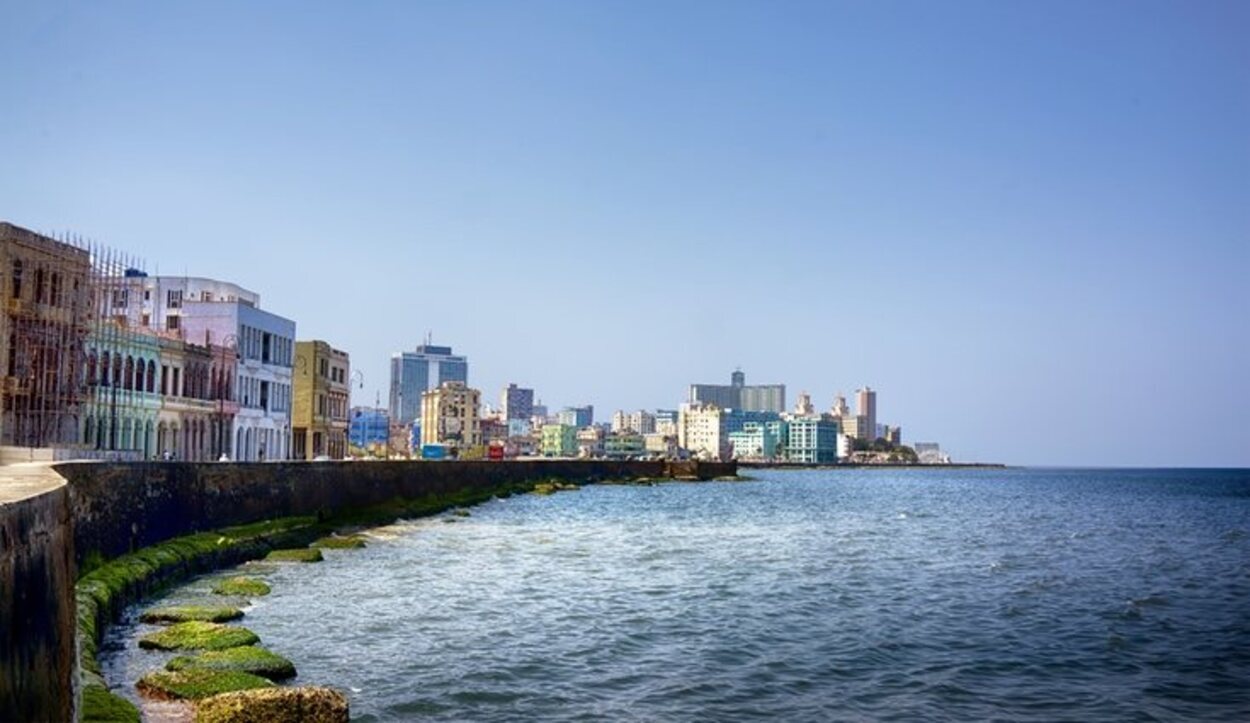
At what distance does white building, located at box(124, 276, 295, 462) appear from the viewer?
84750 mm

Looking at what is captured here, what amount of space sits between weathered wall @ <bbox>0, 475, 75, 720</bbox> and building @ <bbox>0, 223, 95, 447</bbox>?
46.3 m

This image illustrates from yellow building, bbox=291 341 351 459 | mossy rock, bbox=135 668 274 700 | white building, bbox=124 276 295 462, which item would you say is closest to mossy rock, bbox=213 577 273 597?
mossy rock, bbox=135 668 274 700

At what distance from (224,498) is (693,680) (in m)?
28.6

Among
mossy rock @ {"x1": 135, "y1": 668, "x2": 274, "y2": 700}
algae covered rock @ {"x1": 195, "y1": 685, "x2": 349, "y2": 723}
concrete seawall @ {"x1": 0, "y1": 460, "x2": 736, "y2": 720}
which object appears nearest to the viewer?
concrete seawall @ {"x1": 0, "y1": 460, "x2": 736, "y2": 720}

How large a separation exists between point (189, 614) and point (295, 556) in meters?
16.9

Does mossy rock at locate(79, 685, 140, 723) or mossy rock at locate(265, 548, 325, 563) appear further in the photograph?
mossy rock at locate(265, 548, 325, 563)

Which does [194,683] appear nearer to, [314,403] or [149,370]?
[149,370]

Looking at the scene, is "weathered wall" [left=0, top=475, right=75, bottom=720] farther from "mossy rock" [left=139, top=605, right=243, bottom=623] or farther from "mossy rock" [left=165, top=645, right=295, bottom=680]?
"mossy rock" [left=139, top=605, right=243, bottom=623]

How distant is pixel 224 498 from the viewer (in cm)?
4556

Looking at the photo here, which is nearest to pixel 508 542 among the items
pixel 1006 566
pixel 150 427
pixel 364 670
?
pixel 1006 566

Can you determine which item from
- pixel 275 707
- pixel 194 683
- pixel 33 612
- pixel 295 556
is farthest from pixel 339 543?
pixel 33 612

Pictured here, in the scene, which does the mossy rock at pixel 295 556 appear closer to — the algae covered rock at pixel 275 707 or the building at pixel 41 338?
the building at pixel 41 338

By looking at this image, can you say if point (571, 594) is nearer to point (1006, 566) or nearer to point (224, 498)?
point (224, 498)

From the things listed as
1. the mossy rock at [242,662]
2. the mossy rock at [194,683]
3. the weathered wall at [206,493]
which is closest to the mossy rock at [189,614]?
the weathered wall at [206,493]
